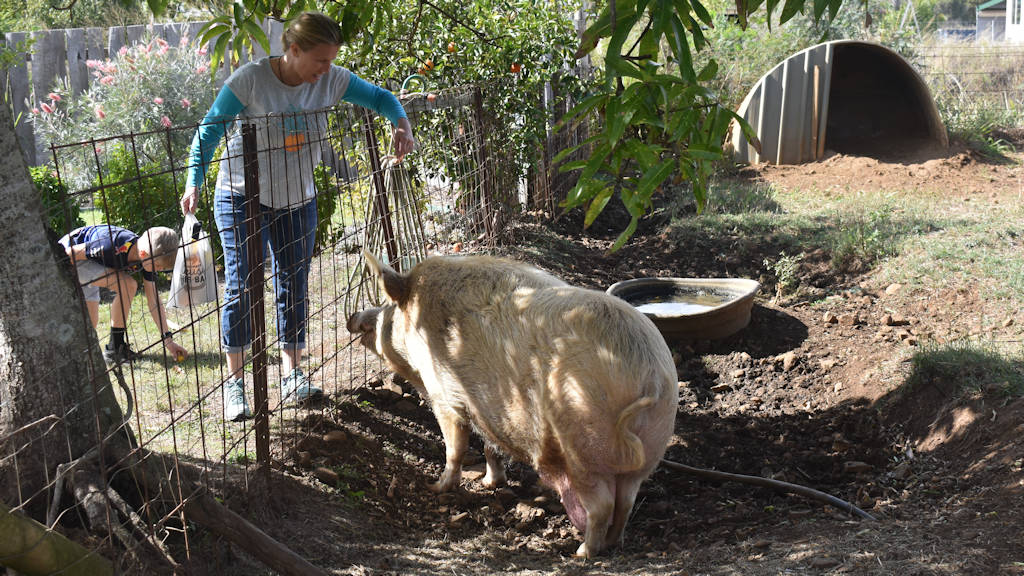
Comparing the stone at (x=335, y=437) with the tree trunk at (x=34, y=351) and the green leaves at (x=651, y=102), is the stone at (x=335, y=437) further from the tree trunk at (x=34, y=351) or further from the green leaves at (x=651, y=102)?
the green leaves at (x=651, y=102)

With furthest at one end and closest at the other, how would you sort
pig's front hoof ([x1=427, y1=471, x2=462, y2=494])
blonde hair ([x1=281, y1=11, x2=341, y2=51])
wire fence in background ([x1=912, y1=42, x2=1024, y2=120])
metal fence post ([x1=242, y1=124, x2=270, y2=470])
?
wire fence in background ([x1=912, y1=42, x2=1024, y2=120]) → pig's front hoof ([x1=427, y1=471, x2=462, y2=494]) → blonde hair ([x1=281, y1=11, x2=341, y2=51]) → metal fence post ([x1=242, y1=124, x2=270, y2=470])

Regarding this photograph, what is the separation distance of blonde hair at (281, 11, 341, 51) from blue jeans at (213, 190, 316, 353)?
77 centimetres

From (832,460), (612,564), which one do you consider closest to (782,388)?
(832,460)

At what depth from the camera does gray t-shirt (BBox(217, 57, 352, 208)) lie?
149 inches

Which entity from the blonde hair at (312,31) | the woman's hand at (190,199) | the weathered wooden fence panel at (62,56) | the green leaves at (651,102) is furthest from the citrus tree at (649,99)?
the weathered wooden fence panel at (62,56)

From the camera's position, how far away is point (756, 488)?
4.00 meters

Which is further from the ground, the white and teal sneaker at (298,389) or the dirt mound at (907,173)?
the dirt mound at (907,173)

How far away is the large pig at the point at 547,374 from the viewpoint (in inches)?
122

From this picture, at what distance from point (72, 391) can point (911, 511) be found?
330 centimetres

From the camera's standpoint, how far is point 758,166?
35.2ft

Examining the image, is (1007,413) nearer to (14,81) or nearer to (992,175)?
(992,175)

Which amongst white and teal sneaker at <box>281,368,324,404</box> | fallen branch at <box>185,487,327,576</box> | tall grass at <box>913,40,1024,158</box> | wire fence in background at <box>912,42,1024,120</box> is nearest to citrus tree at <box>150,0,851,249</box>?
fallen branch at <box>185,487,327,576</box>

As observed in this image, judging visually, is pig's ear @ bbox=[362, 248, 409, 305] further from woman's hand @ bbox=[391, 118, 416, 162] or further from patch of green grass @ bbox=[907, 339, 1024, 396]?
patch of green grass @ bbox=[907, 339, 1024, 396]

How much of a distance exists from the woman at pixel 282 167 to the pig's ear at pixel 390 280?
0.39 m
